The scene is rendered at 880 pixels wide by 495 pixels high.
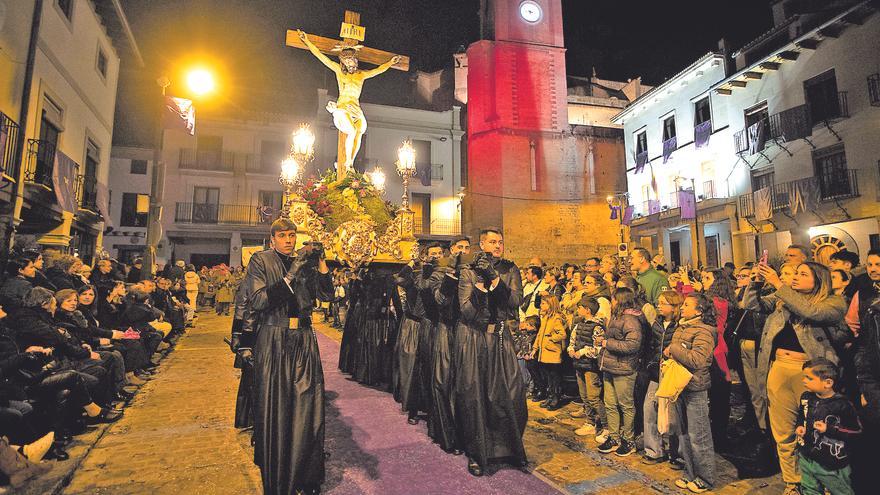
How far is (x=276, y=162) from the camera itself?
1089 inches

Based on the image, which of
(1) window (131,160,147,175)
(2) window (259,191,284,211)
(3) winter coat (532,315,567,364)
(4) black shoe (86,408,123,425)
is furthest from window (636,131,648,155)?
(1) window (131,160,147,175)

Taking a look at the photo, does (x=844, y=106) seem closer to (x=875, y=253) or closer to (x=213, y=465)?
(x=875, y=253)

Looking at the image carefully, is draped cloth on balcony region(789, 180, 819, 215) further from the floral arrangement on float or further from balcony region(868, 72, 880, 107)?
the floral arrangement on float

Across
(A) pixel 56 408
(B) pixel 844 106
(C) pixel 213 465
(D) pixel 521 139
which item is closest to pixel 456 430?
(C) pixel 213 465

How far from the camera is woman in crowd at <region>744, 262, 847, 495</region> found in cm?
367

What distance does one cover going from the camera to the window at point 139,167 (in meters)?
25.8

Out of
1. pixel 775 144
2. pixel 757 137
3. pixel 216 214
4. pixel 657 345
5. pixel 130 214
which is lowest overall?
pixel 657 345

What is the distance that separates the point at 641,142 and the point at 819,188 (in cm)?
1116

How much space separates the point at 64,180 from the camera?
39.0ft

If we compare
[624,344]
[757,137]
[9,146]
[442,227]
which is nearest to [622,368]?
[624,344]

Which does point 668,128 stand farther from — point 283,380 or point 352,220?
point 283,380

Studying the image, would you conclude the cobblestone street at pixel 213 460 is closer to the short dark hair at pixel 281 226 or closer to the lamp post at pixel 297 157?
the short dark hair at pixel 281 226

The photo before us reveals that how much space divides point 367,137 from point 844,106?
22.8m

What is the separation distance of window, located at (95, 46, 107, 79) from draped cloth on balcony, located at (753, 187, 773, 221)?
84.3 feet
